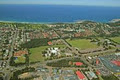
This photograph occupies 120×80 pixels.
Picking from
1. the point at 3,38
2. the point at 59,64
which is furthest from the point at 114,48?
the point at 3,38

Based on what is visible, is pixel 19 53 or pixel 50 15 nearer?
pixel 19 53

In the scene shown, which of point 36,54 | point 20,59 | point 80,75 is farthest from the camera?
point 36,54

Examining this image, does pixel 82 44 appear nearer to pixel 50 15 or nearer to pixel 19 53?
pixel 19 53

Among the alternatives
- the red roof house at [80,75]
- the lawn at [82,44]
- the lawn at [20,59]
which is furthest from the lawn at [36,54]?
the red roof house at [80,75]

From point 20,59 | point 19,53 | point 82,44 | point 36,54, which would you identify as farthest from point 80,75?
point 82,44

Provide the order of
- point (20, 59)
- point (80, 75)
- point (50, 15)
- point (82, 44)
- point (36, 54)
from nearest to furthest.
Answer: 1. point (80, 75)
2. point (20, 59)
3. point (36, 54)
4. point (82, 44)
5. point (50, 15)

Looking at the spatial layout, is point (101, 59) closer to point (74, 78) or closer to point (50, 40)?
point (74, 78)

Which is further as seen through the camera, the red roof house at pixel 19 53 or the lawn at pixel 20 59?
A: the red roof house at pixel 19 53

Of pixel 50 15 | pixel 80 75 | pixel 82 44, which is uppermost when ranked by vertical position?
pixel 50 15

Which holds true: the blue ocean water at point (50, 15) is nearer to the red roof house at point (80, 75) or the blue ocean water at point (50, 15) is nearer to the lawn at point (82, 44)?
the lawn at point (82, 44)
